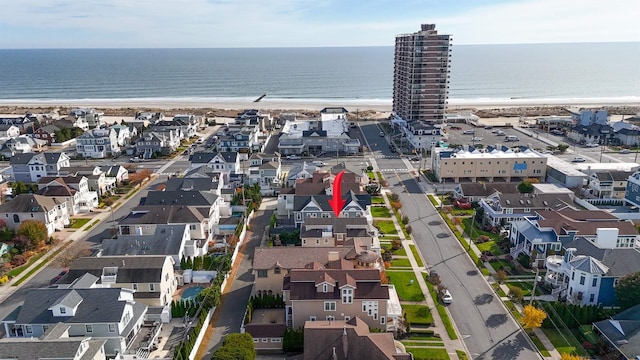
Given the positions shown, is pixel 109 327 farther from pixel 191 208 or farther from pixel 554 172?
pixel 554 172

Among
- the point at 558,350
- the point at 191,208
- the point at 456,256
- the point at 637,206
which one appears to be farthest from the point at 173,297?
the point at 637,206

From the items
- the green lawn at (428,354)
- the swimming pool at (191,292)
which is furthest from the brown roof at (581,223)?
the swimming pool at (191,292)

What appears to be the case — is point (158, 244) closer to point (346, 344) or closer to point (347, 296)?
point (347, 296)

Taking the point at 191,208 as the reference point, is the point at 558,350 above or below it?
below

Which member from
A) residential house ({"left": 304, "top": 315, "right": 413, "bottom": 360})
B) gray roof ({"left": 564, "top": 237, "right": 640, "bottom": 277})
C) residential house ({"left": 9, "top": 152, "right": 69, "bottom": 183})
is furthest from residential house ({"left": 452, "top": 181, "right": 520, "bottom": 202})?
residential house ({"left": 9, "top": 152, "right": 69, "bottom": 183})

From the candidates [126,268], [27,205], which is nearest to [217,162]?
[27,205]

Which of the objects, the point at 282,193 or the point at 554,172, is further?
the point at 554,172
